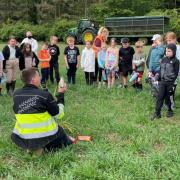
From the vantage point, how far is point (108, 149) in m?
5.68

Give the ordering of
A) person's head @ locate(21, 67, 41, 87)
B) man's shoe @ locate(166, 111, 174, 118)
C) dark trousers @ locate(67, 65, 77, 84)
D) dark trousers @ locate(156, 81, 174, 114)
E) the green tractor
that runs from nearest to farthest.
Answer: person's head @ locate(21, 67, 41, 87) < dark trousers @ locate(156, 81, 174, 114) < man's shoe @ locate(166, 111, 174, 118) < dark trousers @ locate(67, 65, 77, 84) < the green tractor

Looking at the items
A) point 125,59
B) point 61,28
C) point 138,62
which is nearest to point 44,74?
point 125,59

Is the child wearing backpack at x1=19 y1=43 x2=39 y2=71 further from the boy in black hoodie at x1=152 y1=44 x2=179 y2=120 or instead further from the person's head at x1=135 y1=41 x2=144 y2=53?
the boy in black hoodie at x1=152 y1=44 x2=179 y2=120

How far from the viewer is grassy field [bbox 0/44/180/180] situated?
4.78m

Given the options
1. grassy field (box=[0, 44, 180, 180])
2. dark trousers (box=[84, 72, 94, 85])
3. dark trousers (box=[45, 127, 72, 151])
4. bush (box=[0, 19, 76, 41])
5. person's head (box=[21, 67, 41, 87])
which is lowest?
grassy field (box=[0, 44, 180, 180])

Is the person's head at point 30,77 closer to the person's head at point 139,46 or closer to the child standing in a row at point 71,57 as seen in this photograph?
the person's head at point 139,46

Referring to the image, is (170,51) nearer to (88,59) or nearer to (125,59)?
(125,59)

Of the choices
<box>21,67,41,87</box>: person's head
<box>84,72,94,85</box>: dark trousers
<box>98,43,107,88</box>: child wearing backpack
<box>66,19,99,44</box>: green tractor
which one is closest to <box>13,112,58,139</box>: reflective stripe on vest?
<box>21,67,41,87</box>: person's head

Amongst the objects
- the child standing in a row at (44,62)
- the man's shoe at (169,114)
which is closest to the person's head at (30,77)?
the man's shoe at (169,114)

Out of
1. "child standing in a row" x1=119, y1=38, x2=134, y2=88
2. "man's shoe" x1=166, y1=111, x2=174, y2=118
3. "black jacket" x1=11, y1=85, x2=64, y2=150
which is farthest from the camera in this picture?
"child standing in a row" x1=119, y1=38, x2=134, y2=88

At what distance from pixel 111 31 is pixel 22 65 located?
21.6 metres

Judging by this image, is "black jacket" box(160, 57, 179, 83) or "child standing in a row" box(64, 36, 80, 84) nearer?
"black jacket" box(160, 57, 179, 83)

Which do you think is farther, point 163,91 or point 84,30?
point 84,30

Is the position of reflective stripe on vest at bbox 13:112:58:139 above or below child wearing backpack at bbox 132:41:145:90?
below
